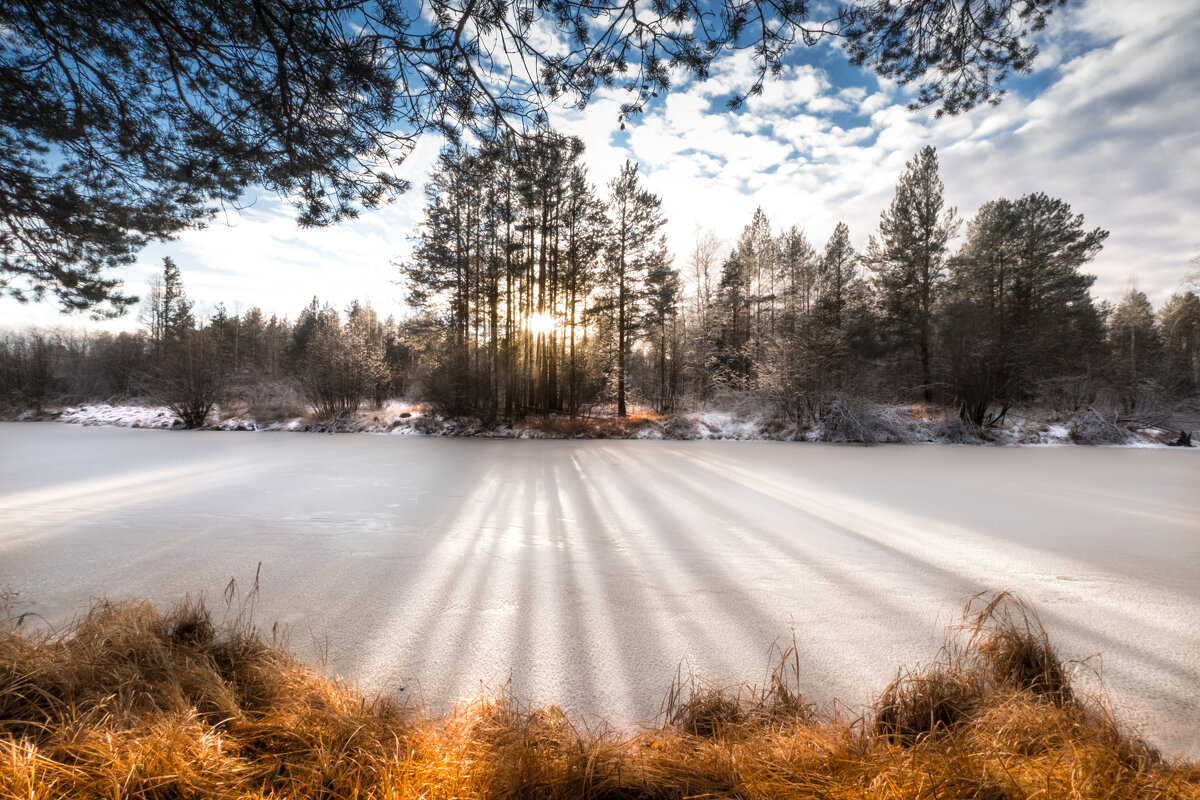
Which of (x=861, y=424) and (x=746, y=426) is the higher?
(x=861, y=424)

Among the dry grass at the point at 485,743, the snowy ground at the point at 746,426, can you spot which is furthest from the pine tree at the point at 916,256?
the dry grass at the point at 485,743

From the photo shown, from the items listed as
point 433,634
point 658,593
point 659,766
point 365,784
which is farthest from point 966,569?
point 365,784

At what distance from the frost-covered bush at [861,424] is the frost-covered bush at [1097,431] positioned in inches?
177

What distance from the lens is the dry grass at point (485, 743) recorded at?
98 cm

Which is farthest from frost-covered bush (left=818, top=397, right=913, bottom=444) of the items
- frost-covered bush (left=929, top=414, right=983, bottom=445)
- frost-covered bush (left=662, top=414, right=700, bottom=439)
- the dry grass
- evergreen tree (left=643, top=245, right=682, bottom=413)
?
the dry grass

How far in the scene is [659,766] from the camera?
1.11 metres

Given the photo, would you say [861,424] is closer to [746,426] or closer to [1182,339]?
[746,426]

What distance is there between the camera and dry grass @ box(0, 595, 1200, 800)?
38.4 inches

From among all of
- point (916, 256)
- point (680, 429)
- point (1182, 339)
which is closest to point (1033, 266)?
point (916, 256)

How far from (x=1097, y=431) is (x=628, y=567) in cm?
1548

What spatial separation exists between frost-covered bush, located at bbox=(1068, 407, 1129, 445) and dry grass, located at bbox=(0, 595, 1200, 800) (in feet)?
49.3

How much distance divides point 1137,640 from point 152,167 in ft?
22.4

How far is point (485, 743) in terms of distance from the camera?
3.82ft

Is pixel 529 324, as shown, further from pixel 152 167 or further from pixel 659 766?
pixel 659 766
